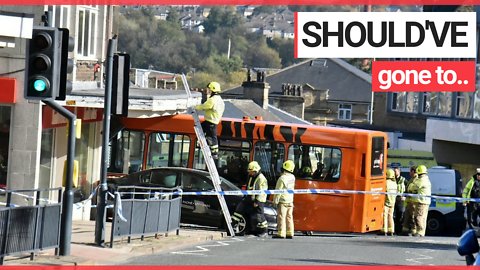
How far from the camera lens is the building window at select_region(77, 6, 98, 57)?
2568 cm

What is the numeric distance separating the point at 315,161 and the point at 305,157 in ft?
0.87

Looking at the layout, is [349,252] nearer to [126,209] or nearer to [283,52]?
[126,209]

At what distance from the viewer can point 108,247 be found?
59.7 ft

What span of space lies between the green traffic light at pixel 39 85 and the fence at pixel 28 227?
1.40 metres

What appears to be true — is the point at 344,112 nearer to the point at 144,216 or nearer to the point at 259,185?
the point at 259,185

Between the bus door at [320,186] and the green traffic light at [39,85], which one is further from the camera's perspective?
the bus door at [320,186]

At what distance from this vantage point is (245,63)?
467ft

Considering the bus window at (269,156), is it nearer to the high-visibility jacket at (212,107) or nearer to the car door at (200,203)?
the car door at (200,203)

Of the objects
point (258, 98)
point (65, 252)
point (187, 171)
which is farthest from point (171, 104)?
point (258, 98)

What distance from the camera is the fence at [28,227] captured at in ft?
48.3

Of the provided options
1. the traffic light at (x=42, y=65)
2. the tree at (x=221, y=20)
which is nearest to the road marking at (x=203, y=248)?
the traffic light at (x=42, y=65)

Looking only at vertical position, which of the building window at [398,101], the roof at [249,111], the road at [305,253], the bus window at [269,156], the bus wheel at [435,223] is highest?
the building window at [398,101]

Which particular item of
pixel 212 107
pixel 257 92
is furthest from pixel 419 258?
pixel 257 92

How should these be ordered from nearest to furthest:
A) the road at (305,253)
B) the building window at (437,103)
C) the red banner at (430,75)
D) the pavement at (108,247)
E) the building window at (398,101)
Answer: the pavement at (108,247), the road at (305,253), the red banner at (430,75), the building window at (437,103), the building window at (398,101)
